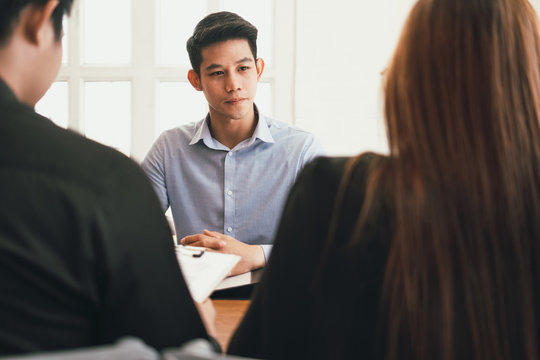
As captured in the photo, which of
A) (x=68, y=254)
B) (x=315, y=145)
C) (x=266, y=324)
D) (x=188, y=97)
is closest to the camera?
(x=68, y=254)

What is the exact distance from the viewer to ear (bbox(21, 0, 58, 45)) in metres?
0.61

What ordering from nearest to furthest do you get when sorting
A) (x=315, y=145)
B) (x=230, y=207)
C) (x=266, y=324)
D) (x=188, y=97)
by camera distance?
(x=266, y=324) < (x=230, y=207) < (x=315, y=145) < (x=188, y=97)

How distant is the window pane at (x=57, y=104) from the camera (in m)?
3.05

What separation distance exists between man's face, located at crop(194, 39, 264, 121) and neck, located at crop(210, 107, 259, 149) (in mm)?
16

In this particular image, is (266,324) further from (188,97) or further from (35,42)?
(188,97)

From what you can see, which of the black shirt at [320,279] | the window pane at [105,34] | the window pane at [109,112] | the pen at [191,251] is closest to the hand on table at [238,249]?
the pen at [191,251]

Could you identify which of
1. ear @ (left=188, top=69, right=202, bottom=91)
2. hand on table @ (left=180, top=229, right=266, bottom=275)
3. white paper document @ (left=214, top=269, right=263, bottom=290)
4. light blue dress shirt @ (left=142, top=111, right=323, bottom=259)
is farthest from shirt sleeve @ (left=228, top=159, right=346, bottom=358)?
ear @ (left=188, top=69, right=202, bottom=91)

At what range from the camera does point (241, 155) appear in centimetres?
182

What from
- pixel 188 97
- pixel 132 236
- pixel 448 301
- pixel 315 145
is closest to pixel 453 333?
pixel 448 301

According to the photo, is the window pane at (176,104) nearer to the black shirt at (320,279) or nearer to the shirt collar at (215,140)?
the shirt collar at (215,140)

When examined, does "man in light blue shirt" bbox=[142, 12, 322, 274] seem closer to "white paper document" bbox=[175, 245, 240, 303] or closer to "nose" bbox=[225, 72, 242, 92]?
"nose" bbox=[225, 72, 242, 92]

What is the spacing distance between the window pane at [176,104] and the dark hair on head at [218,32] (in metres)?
1.16

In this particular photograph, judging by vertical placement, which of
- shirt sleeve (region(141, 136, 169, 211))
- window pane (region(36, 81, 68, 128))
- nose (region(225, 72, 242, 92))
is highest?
nose (region(225, 72, 242, 92))

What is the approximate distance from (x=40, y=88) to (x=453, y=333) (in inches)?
25.6
